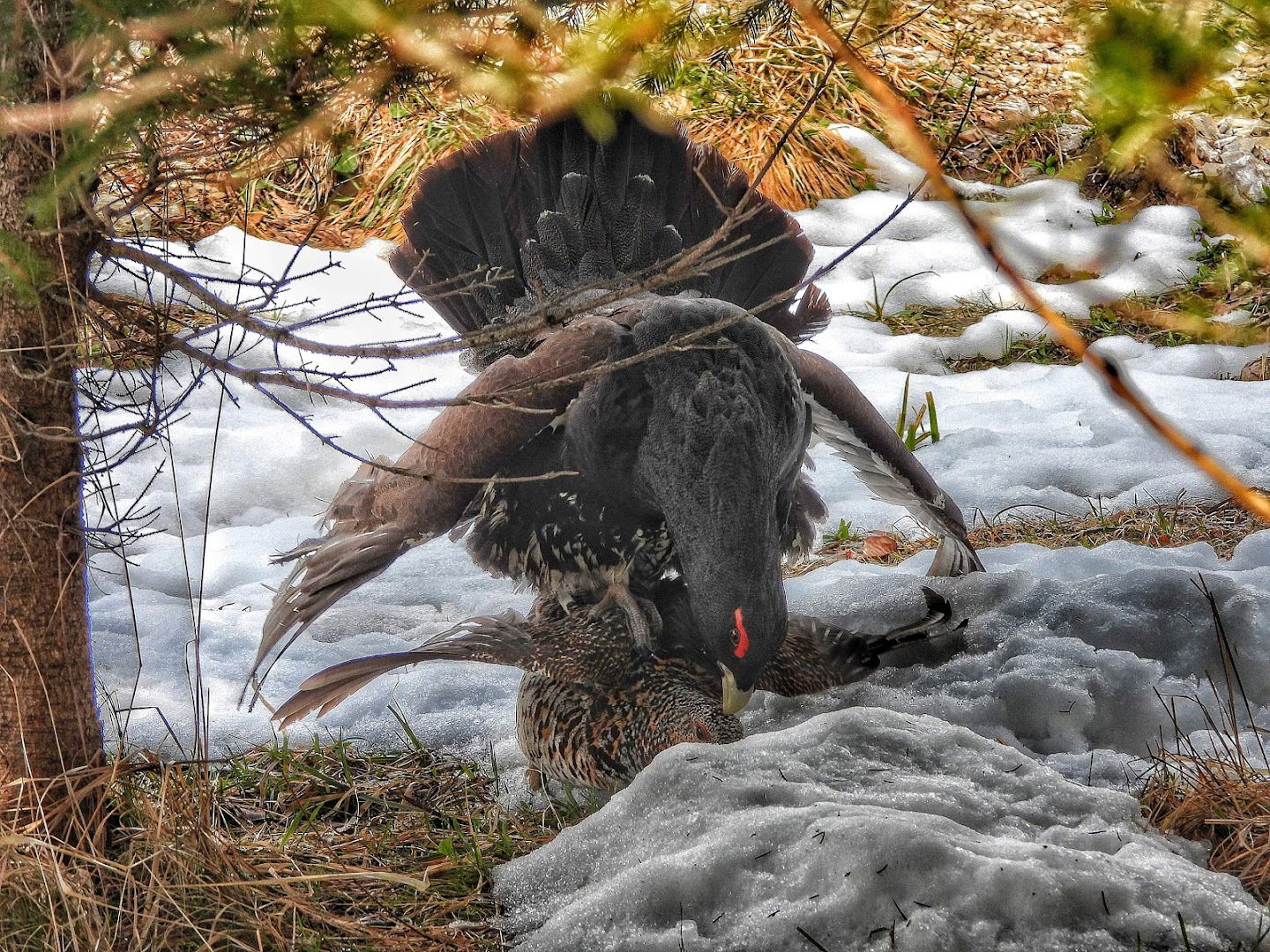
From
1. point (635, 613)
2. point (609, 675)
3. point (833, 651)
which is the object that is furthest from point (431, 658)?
point (833, 651)

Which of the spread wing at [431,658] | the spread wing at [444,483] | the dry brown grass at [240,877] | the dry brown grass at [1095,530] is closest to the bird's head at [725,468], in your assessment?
the spread wing at [444,483]

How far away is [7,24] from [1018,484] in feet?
13.1

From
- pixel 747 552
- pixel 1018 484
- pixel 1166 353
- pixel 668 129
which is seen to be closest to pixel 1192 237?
pixel 1166 353

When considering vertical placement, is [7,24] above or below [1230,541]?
above

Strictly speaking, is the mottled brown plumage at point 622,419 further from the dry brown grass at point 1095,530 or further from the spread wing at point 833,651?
the dry brown grass at point 1095,530

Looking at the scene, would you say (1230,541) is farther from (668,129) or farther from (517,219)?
(517,219)

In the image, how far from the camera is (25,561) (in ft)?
6.90

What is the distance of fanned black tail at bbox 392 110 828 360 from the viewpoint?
3973 mm

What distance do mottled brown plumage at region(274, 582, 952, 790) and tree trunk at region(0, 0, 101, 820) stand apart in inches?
31.5

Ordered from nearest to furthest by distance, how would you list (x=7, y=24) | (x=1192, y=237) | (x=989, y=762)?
(x=7, y=24) < (x=989, y=762) < (x=1192, y=237)

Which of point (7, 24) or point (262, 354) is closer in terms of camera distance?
point (7, 24)

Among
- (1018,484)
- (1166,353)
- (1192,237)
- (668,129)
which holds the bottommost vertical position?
(1018,484)

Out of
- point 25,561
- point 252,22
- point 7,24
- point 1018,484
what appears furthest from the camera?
point 1018,484

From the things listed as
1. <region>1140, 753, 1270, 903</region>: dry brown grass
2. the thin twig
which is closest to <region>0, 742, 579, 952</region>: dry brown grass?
<region>1140, 753, 1270, 903</region>: dry brown grass
